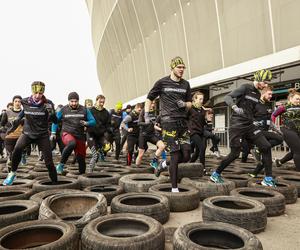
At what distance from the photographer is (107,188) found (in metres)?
4.81

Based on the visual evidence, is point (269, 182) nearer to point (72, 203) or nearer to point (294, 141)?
point (294, 141)

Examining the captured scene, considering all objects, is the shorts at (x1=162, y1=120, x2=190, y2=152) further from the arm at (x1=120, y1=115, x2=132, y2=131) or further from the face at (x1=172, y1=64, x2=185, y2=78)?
the arm at (x1=120, y1=115, x2=132, y2=131)

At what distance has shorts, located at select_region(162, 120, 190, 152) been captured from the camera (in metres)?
4.60

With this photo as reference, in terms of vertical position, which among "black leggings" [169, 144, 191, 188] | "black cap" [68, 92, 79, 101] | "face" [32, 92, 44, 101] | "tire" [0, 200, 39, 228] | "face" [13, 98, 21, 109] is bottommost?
"tire" [0, 200, 39, 228]

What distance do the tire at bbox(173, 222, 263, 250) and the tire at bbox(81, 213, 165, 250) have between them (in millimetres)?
213

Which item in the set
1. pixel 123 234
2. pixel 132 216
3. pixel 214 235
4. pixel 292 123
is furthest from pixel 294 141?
pixel 123 234

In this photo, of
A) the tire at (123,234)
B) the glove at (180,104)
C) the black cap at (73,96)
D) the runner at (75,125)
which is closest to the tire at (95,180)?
the runner at (75,125)

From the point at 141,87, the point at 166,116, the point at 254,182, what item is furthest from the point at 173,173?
the point at 141,87

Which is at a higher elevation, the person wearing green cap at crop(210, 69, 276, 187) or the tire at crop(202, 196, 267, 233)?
the person wearing green cap at crop(210, 69, 276, 187)

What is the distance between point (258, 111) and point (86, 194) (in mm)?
3898

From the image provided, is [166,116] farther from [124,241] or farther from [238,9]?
[238,9]

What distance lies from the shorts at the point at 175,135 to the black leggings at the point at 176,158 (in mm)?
54

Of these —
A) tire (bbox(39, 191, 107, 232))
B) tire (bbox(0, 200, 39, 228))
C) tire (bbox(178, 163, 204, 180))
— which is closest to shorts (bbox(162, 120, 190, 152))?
tire (bbox(178, 163, 204, 180))

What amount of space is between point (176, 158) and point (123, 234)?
192 centimetres
